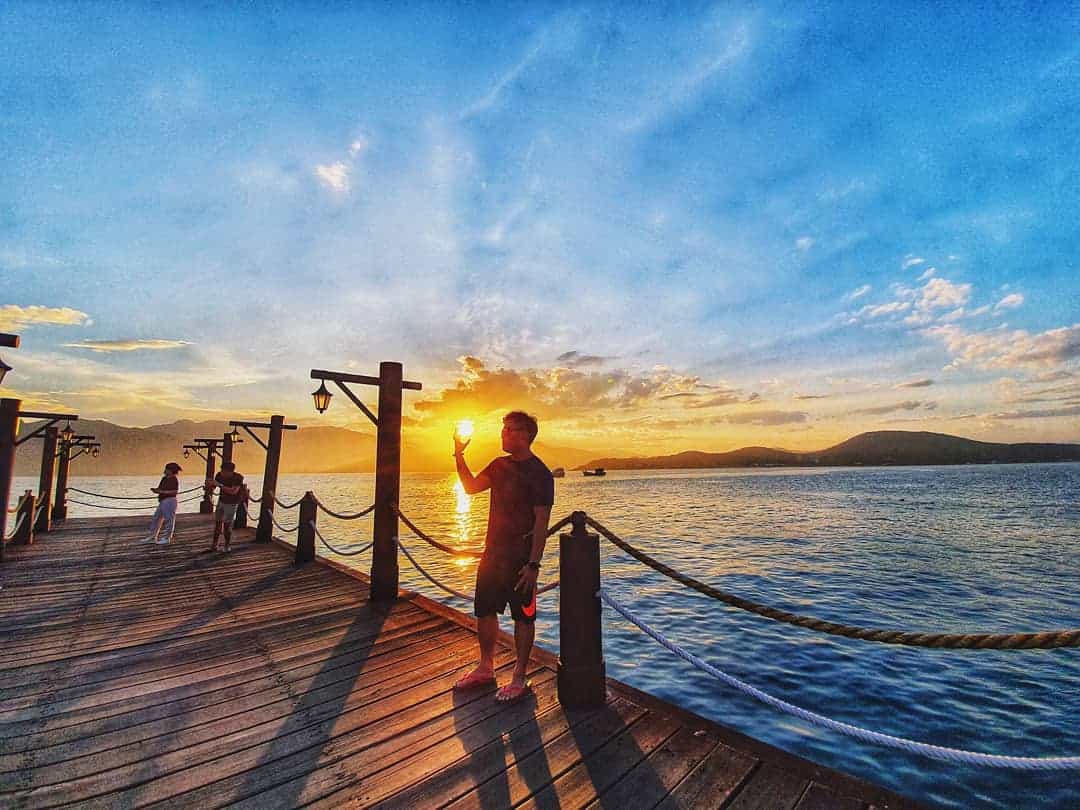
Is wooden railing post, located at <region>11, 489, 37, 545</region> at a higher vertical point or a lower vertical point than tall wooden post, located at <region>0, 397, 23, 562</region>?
lower

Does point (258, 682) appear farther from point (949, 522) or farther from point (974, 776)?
point (949, 522)

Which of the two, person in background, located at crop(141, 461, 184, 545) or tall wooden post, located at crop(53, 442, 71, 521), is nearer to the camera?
person in background, located at crop(141, 461, 184, 545)

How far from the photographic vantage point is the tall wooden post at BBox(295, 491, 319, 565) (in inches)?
356

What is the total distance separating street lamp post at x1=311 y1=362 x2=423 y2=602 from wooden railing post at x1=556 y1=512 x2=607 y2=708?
11.7ft

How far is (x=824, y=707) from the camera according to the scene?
7109 millimetres

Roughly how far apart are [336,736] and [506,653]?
71.7 inches

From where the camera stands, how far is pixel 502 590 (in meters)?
3.99

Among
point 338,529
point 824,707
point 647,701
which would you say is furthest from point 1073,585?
point 338,529

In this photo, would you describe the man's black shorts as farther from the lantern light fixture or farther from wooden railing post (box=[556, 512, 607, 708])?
the lantern light fixture

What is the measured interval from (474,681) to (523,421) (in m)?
2.25

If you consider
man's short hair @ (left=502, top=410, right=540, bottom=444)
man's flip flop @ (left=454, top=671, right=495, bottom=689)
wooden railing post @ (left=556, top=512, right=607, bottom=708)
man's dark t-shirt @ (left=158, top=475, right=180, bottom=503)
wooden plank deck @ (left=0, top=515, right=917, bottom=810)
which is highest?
man's short hair @ (left=502, top=410, right=540, bottom=444)

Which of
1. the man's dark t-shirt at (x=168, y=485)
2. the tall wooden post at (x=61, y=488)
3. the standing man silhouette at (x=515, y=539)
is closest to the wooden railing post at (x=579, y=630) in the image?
the standing man silhouette at (x=515, y=539)

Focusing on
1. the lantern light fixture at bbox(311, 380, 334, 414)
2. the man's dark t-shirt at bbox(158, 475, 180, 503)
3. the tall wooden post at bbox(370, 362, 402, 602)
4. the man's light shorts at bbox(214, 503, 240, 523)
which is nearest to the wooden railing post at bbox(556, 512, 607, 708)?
the tall wooden post at bbox(370, 362, 402, 602)

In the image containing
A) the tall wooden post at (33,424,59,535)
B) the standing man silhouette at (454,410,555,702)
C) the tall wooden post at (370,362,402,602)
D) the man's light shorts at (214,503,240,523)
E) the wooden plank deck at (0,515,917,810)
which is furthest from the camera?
the tall wooden post at (33,424,59,535)
